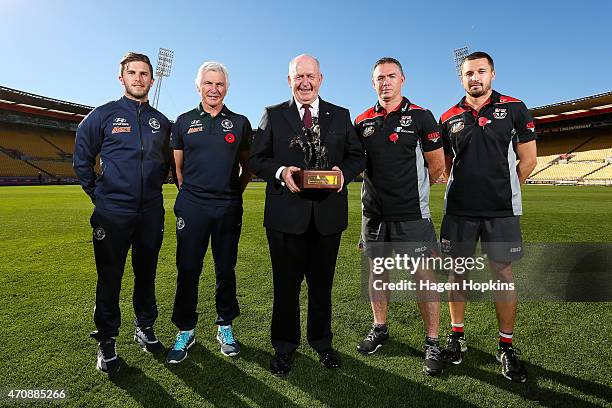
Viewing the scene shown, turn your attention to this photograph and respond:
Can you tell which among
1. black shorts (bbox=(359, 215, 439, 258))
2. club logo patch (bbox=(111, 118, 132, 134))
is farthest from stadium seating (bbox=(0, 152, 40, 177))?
black shorts (bbox=(359, 215, 439, 258))

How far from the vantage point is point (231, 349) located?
2.91 m

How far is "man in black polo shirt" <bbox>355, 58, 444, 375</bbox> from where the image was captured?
292 centimetres

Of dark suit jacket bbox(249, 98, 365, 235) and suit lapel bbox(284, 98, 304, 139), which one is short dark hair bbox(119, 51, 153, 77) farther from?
suit lapel bbox(284, 98, 304, 139)

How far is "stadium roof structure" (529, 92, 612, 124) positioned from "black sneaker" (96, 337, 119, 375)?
50162mm

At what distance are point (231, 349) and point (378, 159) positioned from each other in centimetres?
175

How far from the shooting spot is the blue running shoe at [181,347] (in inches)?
109

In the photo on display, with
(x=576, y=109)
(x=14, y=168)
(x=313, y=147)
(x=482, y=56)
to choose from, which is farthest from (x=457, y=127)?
(x=576, y=109)

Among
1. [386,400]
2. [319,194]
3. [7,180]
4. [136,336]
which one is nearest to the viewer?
[386,400]

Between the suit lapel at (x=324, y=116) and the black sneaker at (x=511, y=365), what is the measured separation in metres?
1.91

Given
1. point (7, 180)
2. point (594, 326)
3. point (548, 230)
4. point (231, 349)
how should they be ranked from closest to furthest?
point (231, 349) < point (594, 326) < point (548, 230) < point (7, 180)

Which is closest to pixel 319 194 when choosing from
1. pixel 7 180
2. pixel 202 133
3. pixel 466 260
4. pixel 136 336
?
pixel 202 133

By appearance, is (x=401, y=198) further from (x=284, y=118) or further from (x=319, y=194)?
(x=284, y=118)

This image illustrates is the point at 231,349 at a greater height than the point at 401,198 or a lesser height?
lesser

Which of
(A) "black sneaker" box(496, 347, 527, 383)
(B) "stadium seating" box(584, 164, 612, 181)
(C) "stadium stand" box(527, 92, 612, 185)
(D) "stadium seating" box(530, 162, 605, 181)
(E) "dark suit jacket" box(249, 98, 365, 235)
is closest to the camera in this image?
(A) "black sneaker" box(496, 347, 527, 383)
